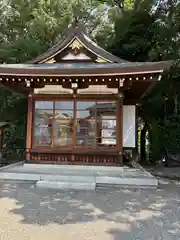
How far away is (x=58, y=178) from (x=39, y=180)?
45 cm

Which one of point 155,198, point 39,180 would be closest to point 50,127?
point 39,180

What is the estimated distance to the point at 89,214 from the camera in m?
3.83

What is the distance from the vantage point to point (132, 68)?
20.3 ft

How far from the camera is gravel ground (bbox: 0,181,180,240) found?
3107 mm

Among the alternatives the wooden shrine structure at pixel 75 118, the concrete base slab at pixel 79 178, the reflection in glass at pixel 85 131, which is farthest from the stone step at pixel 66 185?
the reflection in glass at pixel 85 131

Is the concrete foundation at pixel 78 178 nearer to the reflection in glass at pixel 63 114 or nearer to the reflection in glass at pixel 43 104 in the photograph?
the reflection in glass at pixel 63 114

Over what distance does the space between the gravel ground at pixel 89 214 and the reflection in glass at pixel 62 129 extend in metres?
2.15

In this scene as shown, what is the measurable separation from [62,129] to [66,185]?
2.24 meters

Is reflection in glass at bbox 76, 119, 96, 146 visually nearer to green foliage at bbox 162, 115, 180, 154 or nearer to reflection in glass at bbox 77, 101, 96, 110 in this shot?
reflection in glass at bbox 77, 101, 96, 110

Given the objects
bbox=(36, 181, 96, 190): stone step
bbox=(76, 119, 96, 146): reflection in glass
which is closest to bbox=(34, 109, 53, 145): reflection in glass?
bbox=(76, 119, 96, 146): reflection in glass

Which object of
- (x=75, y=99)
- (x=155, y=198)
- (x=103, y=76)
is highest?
(x=103, y=76)

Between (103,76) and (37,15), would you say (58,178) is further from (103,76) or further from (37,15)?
(37,15)

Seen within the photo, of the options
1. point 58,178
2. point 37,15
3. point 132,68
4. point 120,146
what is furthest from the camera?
point 37,15

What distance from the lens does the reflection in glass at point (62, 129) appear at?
7.30m
